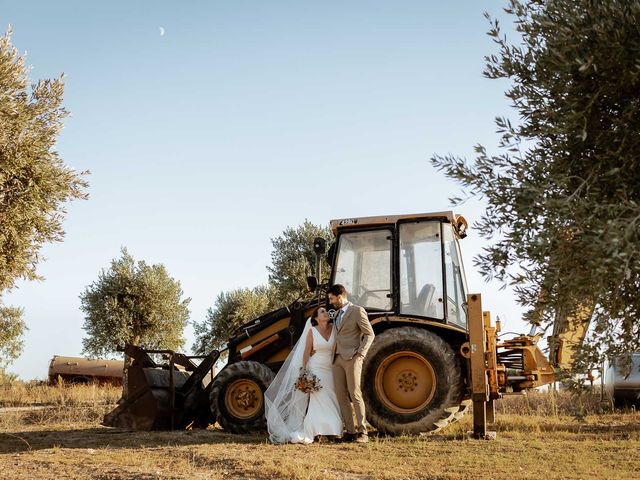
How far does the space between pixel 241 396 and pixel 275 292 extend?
21458mm

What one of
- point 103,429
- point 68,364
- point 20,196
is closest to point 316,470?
point 103,429

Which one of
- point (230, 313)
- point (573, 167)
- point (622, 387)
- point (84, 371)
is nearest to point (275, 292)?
point (230, 313)

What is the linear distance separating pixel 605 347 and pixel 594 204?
4.29ft

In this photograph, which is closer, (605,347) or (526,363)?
(605,347)

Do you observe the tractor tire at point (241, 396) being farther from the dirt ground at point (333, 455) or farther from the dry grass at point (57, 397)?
the dry grass at point (57, 397)

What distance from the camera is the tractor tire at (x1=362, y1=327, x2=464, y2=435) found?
10.8 m

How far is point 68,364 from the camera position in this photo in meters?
28.5

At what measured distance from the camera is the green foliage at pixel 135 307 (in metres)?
28.5

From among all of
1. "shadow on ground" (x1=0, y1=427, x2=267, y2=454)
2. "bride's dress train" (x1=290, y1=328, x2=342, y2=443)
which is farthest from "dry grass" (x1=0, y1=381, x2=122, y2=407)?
"bride's dress train" (x1=290, y1=328, x2=342, y2=443)

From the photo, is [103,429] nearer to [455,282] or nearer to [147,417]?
[147,417]

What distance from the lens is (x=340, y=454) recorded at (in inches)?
368

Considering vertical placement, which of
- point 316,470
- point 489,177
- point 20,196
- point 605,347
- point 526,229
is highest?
point 20,196

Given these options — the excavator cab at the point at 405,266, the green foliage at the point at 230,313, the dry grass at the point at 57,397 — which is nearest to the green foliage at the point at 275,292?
the green foliage at the point at 230,313

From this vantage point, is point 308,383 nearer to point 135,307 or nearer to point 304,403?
point 304,403
